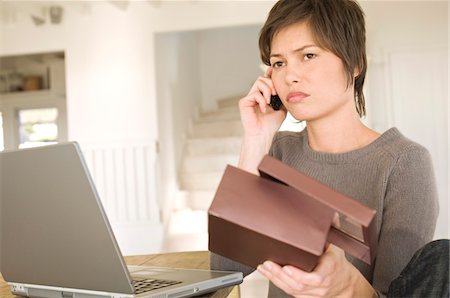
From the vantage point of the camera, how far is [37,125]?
22.8ft

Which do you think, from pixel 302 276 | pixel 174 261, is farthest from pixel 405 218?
pixel 174 261

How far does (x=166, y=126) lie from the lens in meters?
5.06

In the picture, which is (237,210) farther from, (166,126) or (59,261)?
(166,126)

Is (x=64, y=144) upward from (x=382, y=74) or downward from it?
downward

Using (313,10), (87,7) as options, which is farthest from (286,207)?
(87,7)

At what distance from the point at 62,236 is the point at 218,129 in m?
5.21

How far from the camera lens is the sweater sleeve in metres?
0.91

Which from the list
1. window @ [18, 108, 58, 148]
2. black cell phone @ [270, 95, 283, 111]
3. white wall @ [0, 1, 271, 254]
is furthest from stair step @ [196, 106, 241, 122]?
black cell phone @ [270, 95, 283, 111]

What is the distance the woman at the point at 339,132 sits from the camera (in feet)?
3.02

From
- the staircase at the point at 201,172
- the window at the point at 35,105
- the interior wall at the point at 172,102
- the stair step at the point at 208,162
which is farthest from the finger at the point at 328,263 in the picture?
the window at the point at 35,105

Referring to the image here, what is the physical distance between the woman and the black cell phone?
0.01 meters

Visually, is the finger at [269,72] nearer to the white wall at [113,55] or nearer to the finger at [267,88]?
the finger at [267,88]

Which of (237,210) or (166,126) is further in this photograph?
(166,126)

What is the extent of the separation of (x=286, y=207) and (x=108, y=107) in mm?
4302
